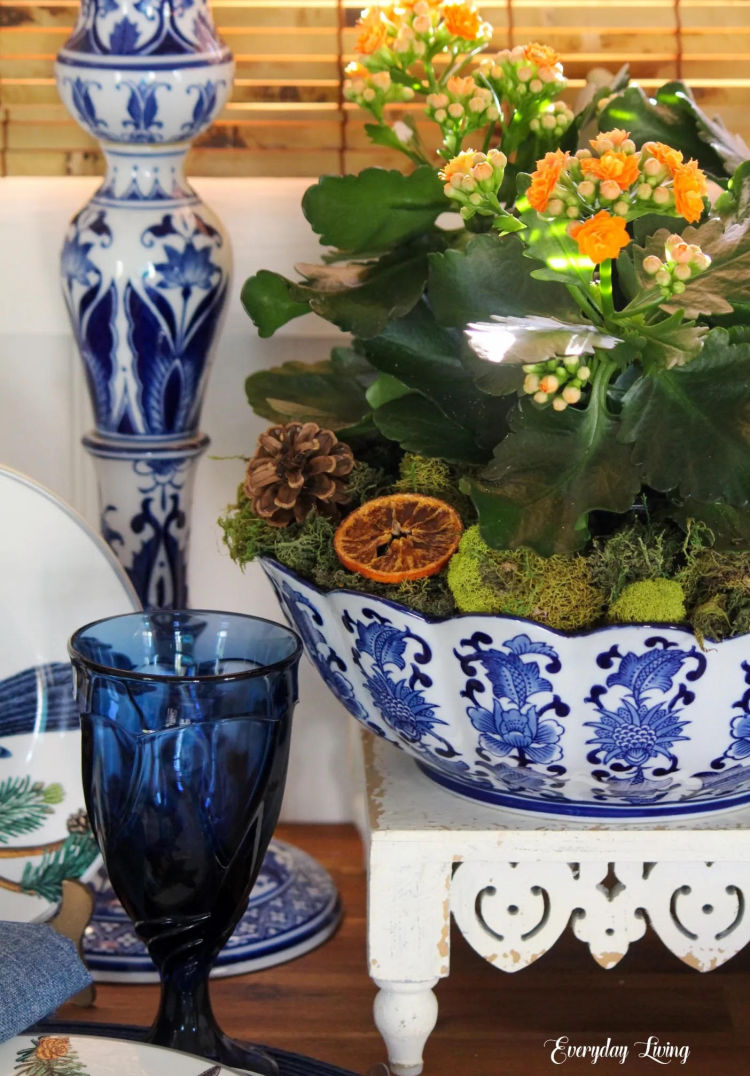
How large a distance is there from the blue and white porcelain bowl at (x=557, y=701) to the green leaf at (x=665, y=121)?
30cm

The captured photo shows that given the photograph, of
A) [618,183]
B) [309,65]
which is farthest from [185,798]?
[309,65]

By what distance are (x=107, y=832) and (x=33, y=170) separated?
51cm

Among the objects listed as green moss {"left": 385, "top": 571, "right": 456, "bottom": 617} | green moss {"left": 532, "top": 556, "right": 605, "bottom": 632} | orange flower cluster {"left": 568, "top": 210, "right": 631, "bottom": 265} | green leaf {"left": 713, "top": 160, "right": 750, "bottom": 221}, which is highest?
orange flower cluster {"left": 568, "top": 210, "right": 631, "bottom": 265}

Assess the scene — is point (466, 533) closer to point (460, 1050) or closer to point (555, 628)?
point (555, 628)

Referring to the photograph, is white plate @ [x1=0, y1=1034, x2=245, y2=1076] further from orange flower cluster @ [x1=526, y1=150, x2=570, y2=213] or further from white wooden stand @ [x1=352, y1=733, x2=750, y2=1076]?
orange flower cluster @ [x1=526, y1=150, x2=570, y2=213]

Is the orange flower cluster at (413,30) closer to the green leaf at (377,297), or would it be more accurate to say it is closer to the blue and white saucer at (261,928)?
the green leaf at (377,297)

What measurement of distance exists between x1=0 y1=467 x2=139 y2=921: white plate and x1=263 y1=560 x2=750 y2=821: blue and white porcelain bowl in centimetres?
16

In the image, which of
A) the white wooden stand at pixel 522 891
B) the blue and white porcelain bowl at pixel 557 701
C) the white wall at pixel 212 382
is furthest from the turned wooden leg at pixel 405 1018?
the white wall at pixel 212 382

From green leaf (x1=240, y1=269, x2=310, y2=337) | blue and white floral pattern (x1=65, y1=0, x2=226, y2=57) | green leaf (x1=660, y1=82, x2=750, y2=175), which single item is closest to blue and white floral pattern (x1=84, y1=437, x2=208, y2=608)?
green leaf (x1=240, y1=269, x2=310, y2=337)

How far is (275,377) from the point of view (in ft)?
2.43

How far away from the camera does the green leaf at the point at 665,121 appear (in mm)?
704

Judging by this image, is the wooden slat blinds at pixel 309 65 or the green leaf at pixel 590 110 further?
the wooden slat blinds at pixel 309 65

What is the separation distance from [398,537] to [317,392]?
159mm

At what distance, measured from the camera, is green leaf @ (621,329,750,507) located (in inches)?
20.6
